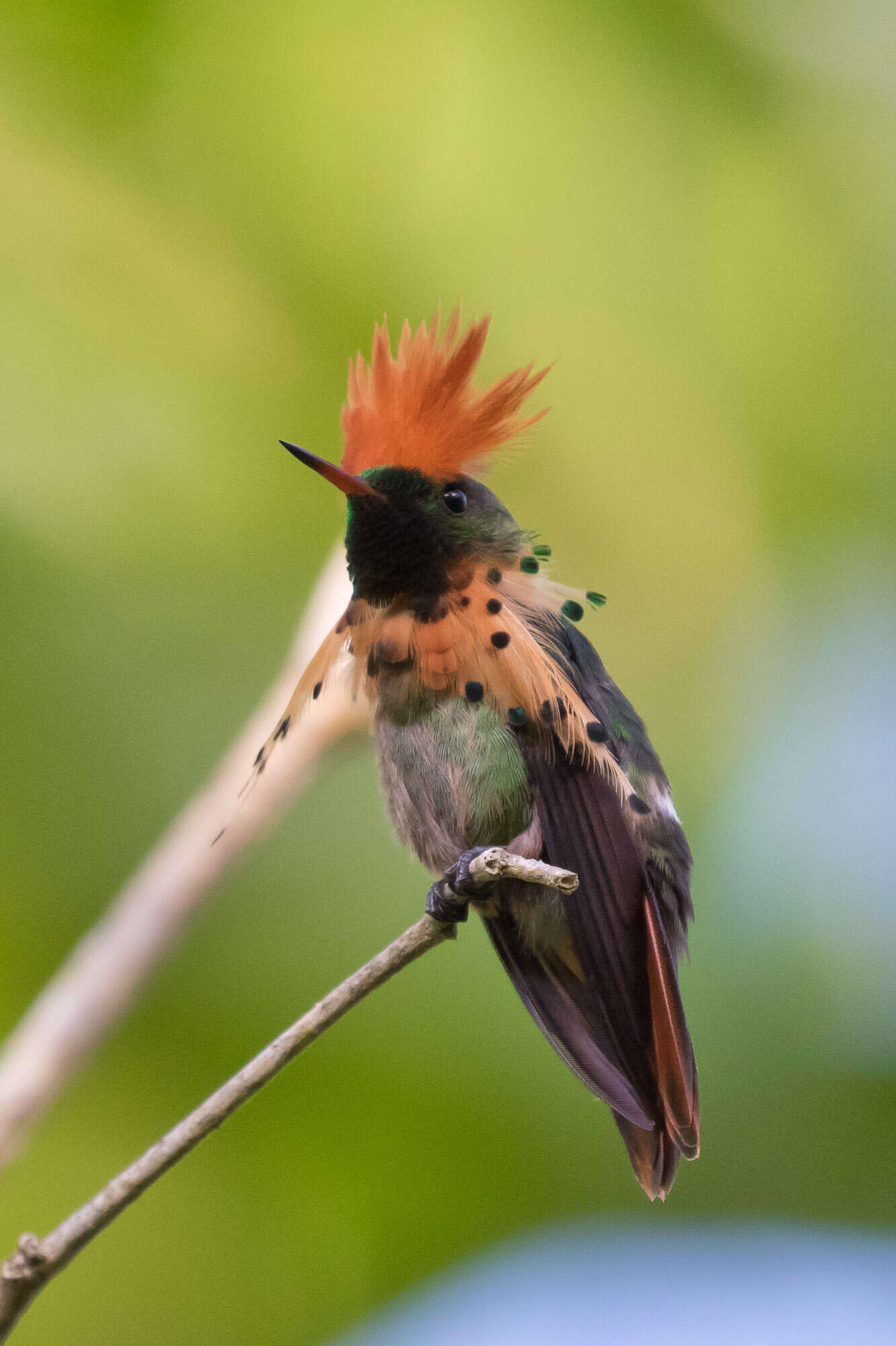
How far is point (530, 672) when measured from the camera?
0.77 metres

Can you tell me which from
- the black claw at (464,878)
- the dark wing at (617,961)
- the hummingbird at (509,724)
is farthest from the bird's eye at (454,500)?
the black claw at (464,878)

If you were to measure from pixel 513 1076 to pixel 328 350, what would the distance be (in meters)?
1.28

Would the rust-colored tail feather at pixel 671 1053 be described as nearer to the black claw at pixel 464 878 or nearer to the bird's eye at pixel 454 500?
the black claw at pixel 464 878

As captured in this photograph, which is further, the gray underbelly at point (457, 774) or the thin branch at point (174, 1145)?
the gray underbelly at point (457, 774)

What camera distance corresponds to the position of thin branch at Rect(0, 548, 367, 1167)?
3.39 feet

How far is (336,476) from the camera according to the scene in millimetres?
751

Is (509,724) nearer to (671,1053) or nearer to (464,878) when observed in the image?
(464,878)

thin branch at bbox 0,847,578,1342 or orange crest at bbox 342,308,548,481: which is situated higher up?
orange crest at bbox 342,308,548,481

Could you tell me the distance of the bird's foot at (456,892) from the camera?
0.75 m

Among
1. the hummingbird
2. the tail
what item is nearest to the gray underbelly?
the hummingbird

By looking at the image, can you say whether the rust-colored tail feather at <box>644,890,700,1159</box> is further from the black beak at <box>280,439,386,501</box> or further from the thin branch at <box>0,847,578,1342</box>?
the black beak at <box>280,439,386,501</box>

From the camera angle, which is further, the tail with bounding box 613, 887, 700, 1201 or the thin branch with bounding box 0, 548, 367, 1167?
the thin branch with bounding box 0, 548, 367, 1167

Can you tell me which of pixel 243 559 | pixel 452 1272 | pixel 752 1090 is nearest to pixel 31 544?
pixel 243 559

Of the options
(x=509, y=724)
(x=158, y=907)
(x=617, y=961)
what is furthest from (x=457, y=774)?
(x=158, y=907)
